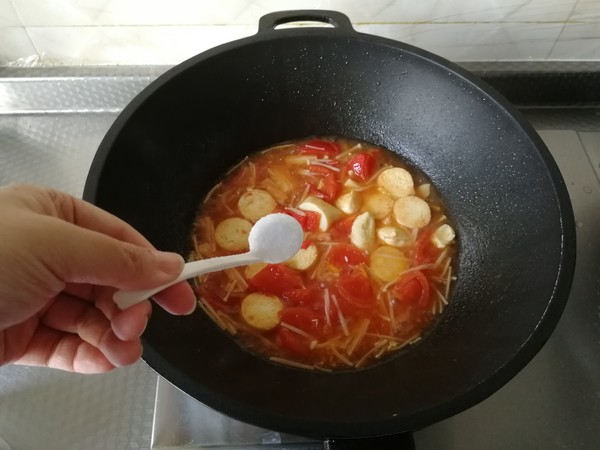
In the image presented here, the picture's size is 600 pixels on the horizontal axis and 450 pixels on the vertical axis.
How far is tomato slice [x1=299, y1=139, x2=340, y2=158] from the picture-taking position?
1202 millimetres

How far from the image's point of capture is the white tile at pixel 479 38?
1.22 m

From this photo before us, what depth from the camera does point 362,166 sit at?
3.83 ft

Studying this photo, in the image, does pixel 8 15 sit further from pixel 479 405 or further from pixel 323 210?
pixel 479 405

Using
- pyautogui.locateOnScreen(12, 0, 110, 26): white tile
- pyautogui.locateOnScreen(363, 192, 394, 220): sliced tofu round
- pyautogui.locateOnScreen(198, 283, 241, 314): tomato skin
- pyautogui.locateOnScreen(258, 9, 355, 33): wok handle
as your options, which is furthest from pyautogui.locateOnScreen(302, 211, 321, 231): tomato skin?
pyautogui.locateOnScreen(12, 0, 110, 26): white tile

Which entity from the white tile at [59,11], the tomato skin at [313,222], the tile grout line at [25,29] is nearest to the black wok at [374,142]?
the tomato skin at [313,222]

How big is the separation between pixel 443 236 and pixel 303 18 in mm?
526

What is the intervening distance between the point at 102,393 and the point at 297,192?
571 mm

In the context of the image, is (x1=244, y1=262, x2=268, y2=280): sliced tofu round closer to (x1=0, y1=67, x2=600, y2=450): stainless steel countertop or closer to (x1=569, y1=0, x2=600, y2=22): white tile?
(x1=0, y1=67, x2=600, y2=450): stainless steel countertop

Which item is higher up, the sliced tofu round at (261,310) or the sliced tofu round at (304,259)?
the sliced tofu round at (304,259)

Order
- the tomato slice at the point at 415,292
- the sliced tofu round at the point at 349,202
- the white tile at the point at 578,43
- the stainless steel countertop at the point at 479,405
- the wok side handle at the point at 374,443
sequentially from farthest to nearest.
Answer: the white tile at the point at 578,43 → the sliced tofu round at the point at 349,202 → the tomato slice at the point at 415,292 → the stainless steel countertop at the point at 479,405 → the wok side handle at the point at 374,443

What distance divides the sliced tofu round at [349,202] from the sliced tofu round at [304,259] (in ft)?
0.44

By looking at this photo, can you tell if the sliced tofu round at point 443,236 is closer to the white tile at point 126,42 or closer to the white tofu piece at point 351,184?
the white tofu piece at point 351,184

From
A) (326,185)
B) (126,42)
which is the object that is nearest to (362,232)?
(326,185)

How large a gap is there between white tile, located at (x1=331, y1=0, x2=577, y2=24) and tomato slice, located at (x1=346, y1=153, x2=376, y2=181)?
0.32 metres
